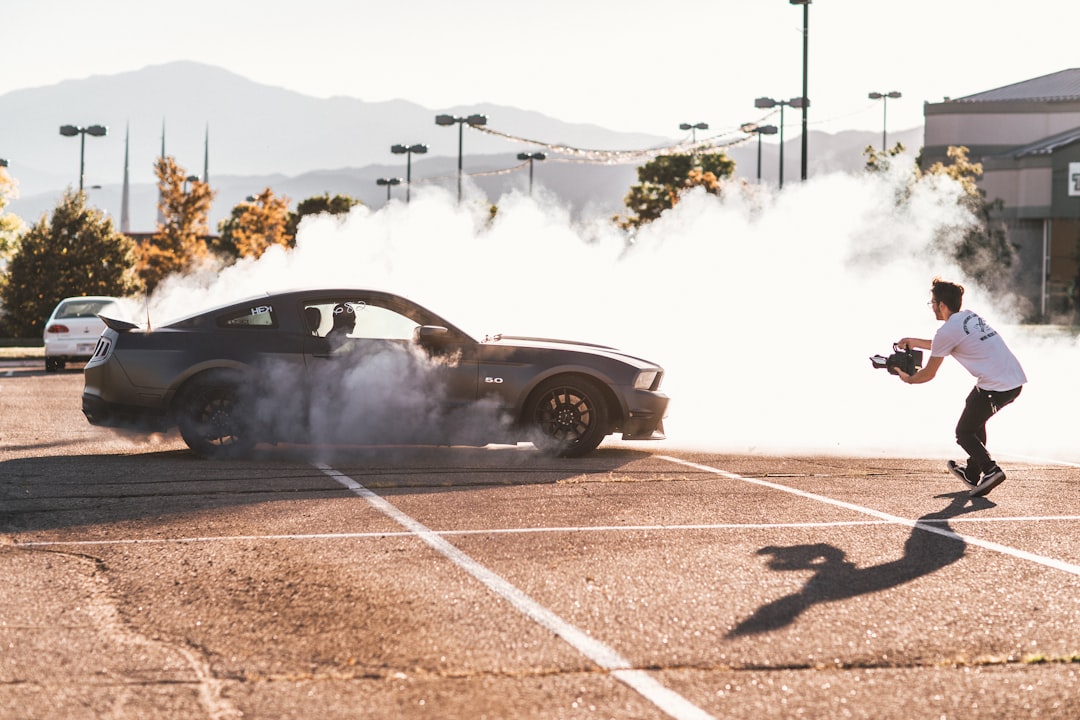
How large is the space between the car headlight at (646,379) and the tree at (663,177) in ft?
173

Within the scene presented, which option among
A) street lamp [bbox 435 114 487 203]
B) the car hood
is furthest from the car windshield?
the car hood

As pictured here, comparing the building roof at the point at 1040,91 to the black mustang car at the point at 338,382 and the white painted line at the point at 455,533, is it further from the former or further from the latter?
the white painted line at the point at 455,533

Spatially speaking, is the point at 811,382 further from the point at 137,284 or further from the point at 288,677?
the point at 137,284

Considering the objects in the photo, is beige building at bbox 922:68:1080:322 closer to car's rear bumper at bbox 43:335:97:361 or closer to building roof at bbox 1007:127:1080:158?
building roof at bbox 1007:127:1080:158

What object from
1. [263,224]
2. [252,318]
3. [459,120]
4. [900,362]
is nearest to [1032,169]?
[459,120]

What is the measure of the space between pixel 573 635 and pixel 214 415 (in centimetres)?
602

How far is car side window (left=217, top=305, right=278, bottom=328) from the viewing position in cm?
1049

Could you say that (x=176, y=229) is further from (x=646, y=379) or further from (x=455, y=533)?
(x=455, y=533)

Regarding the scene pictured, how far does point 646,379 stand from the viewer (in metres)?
Answer: 10.7

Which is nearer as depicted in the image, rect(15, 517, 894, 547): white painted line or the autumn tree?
rect(15, 517, 894, 547): white painted line

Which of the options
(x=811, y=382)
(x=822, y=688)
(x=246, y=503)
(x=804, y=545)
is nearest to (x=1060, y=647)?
(x=822, y=688)

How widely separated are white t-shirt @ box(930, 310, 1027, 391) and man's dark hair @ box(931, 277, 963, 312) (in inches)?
5.1

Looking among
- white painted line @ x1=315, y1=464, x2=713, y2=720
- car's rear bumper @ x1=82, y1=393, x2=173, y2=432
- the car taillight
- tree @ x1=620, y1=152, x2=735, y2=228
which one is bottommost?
white painted line @ x1=315, y1=464, x2=713, y2=720

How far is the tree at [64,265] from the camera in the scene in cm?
3953
